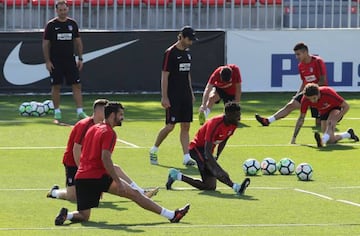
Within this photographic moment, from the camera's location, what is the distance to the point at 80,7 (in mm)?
30859

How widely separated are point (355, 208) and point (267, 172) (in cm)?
358

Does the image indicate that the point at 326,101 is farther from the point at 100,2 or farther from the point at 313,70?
the point at 100,2

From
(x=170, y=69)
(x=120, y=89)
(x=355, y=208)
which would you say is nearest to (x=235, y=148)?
(x=170, y=69)

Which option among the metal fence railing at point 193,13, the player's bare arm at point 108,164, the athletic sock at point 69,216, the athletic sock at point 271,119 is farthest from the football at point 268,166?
the metal fence railing at point 193,13

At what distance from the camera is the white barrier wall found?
29.6 m

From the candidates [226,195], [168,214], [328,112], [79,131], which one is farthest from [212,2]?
[168,214]

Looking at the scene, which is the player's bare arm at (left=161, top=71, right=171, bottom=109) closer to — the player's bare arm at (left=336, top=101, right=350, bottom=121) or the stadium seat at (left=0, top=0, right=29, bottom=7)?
the player's bare arm at (left=336, top=101, right=350, bottom=121)

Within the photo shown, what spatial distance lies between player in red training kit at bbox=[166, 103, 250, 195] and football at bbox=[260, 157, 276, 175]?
158 centimetres

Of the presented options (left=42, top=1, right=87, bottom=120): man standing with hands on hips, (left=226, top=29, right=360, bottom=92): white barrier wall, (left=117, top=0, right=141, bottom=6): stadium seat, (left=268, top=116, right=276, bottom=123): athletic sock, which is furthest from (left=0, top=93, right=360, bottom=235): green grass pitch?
(left=117, top=0, right=141, bottom=6): stadium seat

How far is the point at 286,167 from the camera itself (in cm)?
1795

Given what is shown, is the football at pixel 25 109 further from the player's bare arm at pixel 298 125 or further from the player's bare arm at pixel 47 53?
the player's bare arm at pixel 298 125

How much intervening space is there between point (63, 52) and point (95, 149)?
431 inches

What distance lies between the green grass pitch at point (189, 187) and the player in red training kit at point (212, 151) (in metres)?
0.16

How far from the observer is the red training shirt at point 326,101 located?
2125 cm
